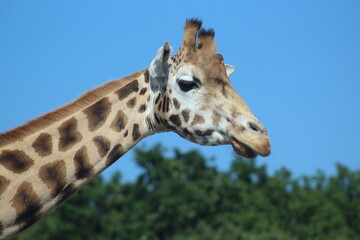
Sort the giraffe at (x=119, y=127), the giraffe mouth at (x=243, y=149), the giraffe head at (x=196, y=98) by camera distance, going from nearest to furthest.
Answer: the giraffe at (x=119, y=127), the giraffe mouth at (x=243, y=149), the giraffe head at (x=196, y=98)

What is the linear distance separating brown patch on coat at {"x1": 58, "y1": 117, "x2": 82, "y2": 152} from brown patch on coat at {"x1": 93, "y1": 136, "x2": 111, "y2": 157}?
206 mm

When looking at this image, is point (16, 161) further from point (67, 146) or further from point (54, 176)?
point (67, 146)

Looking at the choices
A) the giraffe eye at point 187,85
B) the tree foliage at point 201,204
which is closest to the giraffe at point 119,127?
the giraffe eye at point 187,85

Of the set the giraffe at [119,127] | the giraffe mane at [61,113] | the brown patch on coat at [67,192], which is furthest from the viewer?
the giraffe mane at [61,113]

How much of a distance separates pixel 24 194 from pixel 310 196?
72607mm

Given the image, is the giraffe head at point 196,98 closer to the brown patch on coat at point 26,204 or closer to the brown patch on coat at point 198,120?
the brown patch on coat at point 198,120

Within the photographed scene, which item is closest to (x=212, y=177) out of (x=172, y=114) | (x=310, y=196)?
(x=310, y=196)

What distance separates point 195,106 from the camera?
27.3 feet

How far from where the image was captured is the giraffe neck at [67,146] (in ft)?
24.2

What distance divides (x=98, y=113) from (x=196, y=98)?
4.04 feet

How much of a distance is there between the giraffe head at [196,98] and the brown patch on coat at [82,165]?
1095 millimetres

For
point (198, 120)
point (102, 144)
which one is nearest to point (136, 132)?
point (102, 144)

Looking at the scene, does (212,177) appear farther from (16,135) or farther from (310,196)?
(16,135)

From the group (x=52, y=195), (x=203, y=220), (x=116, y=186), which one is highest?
(x=116, y=186)
